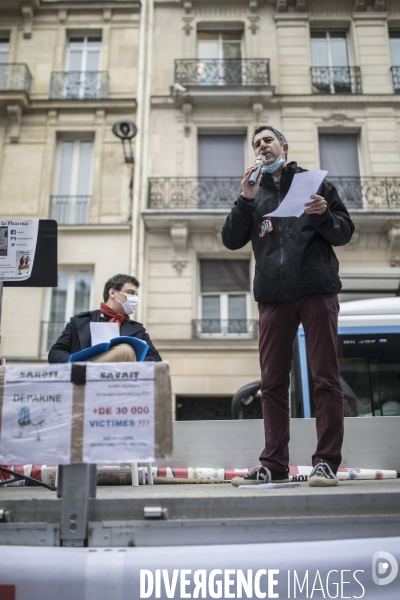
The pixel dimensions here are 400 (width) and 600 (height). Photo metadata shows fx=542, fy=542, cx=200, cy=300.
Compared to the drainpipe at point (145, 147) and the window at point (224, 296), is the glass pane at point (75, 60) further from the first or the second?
the window at point (224, 296)

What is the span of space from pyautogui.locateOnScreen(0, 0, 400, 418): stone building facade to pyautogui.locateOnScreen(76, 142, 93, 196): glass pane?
3 centimetres

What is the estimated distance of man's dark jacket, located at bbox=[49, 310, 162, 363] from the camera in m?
3.68

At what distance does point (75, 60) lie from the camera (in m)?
15.7

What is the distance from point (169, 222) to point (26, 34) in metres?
7.22

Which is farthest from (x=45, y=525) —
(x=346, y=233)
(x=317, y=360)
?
(x=346, y=233)

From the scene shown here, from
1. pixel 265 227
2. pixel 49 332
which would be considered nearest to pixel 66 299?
pixel 49 332

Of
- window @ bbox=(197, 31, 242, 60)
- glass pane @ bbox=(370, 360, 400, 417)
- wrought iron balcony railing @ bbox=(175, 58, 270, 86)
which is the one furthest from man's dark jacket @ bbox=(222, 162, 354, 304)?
window @ bbox=(197, 31, 242, 60)

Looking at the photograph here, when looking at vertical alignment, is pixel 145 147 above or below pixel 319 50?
below

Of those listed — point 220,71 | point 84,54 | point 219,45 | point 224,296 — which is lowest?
point 224,296

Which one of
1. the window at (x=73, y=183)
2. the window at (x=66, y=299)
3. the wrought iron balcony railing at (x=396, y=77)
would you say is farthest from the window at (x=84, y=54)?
the wrought iron balcony railing at (x=396, y=77)

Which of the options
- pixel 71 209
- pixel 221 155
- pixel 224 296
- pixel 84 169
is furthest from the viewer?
pixel 221 155

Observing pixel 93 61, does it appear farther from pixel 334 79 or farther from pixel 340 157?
pixel 340 157

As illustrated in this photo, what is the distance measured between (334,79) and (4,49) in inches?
374

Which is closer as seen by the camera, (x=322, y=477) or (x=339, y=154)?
(x=322, y=477)
